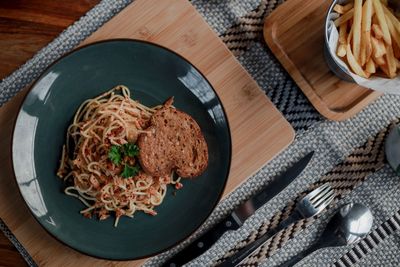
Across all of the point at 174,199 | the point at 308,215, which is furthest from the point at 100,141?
the point at 308,215

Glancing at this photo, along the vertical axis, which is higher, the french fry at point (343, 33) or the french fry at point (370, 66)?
the french fry at point (343, 33)

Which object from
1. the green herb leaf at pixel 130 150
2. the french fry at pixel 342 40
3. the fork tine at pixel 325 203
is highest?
the green herb leaf at pixel 130 150

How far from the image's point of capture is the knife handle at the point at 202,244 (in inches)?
65.2

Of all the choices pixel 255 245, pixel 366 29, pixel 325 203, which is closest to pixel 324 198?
pixel 325 203

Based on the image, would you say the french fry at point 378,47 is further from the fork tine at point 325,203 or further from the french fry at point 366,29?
the fork tine at point 325,203

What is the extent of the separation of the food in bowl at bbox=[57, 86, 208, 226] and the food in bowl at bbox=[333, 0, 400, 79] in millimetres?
443

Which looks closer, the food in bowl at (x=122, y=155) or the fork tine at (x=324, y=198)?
the food in bowl at (x=122, y=155)

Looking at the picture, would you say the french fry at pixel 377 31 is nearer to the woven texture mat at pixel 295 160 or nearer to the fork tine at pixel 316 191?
the woven texture mat at pixel 295 160

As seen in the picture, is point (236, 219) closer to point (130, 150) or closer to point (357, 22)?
point (130, 150)

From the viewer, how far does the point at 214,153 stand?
1.62 metres

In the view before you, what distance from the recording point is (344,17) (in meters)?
1.61

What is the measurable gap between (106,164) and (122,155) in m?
0.05

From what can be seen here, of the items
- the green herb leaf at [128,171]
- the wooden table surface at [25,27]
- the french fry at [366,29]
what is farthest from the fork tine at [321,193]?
the wooden table surface at [25,27]

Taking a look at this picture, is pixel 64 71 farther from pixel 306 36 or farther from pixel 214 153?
pixel 306 36
